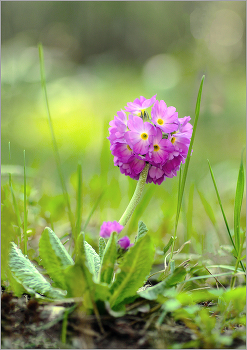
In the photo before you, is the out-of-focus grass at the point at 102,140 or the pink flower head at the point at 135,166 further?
the out-of-focus grass at the point at 102,140

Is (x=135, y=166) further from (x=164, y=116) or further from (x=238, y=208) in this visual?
(x=238, y=208)

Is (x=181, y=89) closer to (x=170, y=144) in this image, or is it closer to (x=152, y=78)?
(x=152, y=78)

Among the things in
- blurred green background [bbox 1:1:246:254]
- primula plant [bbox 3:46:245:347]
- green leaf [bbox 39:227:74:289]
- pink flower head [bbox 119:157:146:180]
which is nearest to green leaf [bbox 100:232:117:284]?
primula plant [bbox 3:46:245:347]

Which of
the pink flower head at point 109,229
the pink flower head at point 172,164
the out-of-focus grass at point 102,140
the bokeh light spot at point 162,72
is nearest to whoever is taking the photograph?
the pink flower head at point 109,229

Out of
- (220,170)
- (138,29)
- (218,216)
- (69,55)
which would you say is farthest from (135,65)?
(218,216)

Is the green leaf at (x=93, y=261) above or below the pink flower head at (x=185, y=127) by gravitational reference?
below

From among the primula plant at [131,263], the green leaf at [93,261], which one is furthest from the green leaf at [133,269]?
the green leaf at [93,261]

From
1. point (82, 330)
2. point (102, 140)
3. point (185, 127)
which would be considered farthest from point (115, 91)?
point (82, 330)

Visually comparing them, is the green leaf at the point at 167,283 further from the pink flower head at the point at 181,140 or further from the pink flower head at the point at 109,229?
the pink flower head at the point at 181,140
